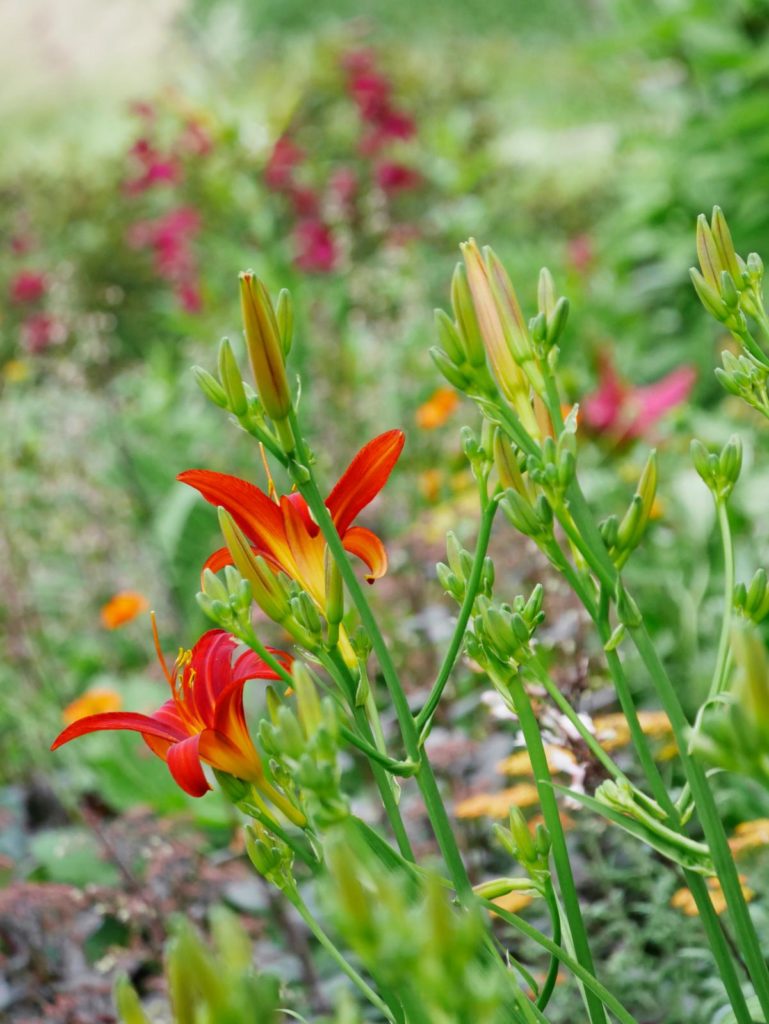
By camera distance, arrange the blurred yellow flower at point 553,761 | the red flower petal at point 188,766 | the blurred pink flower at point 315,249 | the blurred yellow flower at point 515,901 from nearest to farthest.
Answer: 1. the red flower petal at point 188,766
2. the blurred yellow flower at point 553,761
3. the blurred yellow flower at point 515,901
4. the blurred pink flower at point 315,249

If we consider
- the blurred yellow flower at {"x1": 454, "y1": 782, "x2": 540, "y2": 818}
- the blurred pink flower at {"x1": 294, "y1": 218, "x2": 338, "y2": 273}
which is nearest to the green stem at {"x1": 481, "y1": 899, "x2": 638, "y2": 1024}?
the blurred yellow flower at {"x1": 454, "y1": 782, "x2": 540, "y2": 818}

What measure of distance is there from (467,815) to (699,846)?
0.74 metres

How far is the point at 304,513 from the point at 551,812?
22 centimetres

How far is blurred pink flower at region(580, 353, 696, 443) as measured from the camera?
2.58m

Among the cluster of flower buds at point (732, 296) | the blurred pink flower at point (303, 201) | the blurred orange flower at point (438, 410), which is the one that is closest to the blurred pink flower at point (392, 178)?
the blurred pink flower at point (303, 201)

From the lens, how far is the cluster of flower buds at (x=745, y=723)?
451mm

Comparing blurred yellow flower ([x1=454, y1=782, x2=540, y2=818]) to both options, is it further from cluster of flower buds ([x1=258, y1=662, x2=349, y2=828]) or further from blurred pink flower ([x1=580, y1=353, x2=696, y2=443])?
blurred pink flower ([x1=580, y1=353, x2=696, y2=443])

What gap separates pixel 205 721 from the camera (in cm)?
66

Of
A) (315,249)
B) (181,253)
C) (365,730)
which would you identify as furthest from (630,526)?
(181,253)

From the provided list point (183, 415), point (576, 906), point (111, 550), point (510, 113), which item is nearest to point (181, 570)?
point (111, 550)

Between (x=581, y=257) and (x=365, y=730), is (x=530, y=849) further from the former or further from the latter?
(x=581, y=257)

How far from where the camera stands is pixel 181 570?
3045 millimetres

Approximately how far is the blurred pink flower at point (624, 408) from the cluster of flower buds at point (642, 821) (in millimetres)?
1983

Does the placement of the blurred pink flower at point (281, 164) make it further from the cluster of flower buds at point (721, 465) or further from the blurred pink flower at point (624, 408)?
the cluster of flower buds at point (721, 465)
